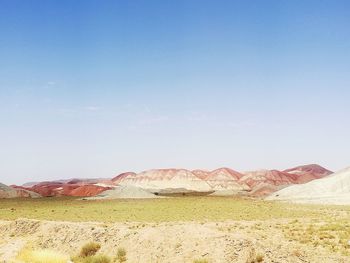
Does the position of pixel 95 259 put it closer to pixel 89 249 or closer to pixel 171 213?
pixel 89 249

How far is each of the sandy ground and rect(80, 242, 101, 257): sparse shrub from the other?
0.42m

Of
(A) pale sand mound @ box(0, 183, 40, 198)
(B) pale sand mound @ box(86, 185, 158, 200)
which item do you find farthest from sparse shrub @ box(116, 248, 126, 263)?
(A) pale sand mound @ box(0, 183, 40, 198)

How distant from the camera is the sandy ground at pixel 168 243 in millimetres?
18094

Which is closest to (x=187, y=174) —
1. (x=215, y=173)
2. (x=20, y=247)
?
(x=215, y=173)

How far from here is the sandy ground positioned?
18.1 metres

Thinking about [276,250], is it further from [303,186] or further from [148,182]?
[148,182]

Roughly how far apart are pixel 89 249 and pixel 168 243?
4869 millimetres

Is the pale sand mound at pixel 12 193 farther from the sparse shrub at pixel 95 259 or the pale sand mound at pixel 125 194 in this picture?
the sparse shrub at pixel 95 259

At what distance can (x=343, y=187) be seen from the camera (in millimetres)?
84562

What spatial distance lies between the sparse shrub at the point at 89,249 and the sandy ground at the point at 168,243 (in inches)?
16.4

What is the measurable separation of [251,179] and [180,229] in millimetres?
164854

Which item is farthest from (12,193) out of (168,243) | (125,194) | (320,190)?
(168,243)

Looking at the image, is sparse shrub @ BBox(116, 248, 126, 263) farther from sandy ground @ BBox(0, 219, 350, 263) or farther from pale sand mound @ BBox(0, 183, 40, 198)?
pale sand mound @ BBox(0, 183, 40, 198)

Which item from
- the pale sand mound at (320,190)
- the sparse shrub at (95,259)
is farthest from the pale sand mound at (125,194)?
the sparse shrub at (95,259)
